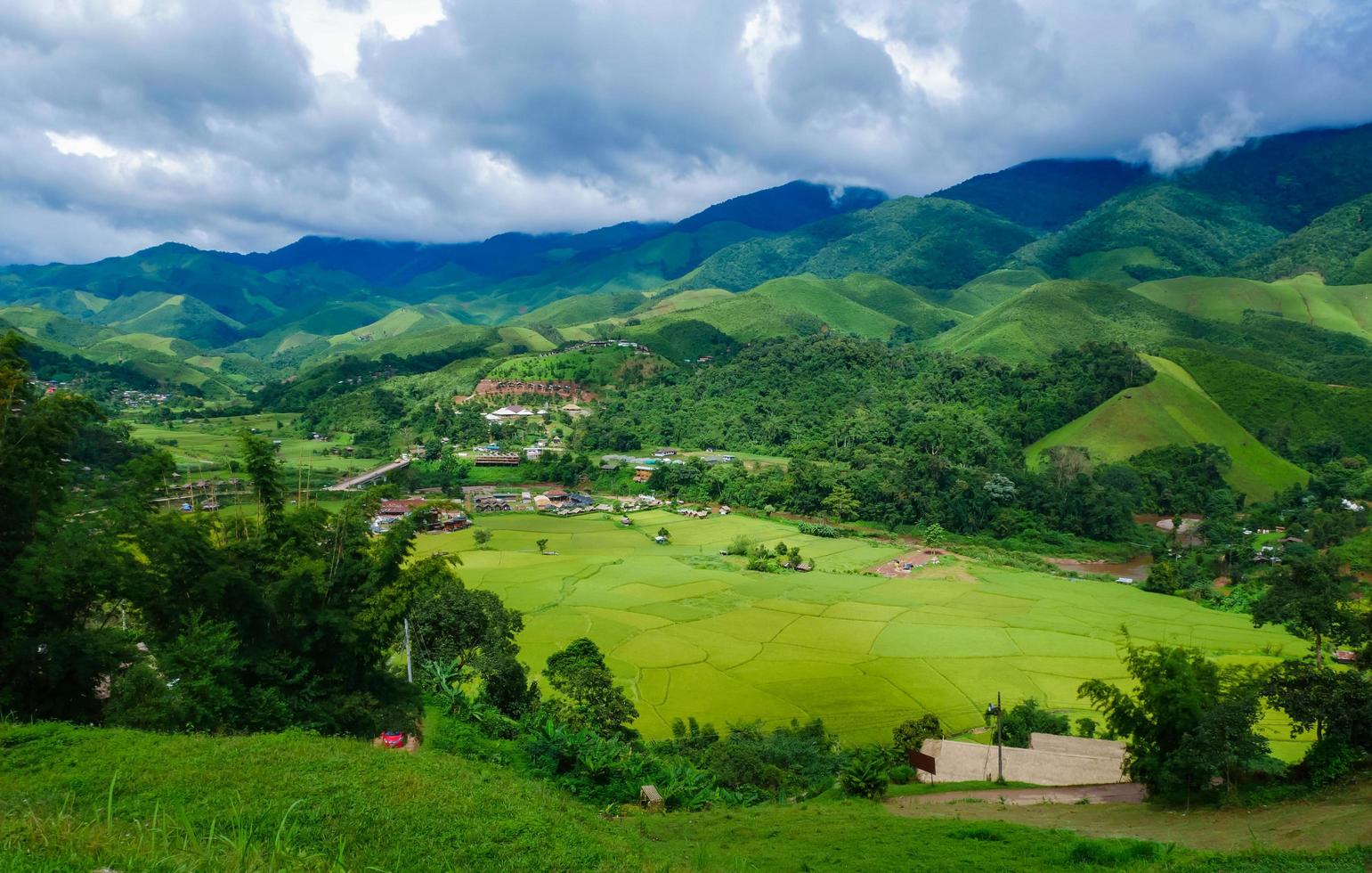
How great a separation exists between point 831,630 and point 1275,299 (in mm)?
165012

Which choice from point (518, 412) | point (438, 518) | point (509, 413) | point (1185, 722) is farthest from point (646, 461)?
point (1185, 722)

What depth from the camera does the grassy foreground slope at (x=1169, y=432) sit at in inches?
3147

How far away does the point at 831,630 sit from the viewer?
133ft

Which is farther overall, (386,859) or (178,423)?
(178,423)

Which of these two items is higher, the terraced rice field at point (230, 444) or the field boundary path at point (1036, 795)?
the terraced rice field at point (230, 444)

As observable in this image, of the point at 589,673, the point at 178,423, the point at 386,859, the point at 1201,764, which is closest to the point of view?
the point at 386,859

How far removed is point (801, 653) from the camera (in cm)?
Result: 3709

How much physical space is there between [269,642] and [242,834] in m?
10.2

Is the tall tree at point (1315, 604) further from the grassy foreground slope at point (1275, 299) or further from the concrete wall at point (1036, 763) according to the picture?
the grassy foreground slope at point (1275, 299)

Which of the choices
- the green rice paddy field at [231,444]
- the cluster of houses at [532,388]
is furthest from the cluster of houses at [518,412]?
the green rice paddy field at [231,444]

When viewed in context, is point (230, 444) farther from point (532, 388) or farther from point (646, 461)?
point (646, 461)

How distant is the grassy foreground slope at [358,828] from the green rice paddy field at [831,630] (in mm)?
13273

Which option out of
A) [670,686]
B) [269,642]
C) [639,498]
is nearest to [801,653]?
[670,686]

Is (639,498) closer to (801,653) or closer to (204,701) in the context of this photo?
(801,653)
